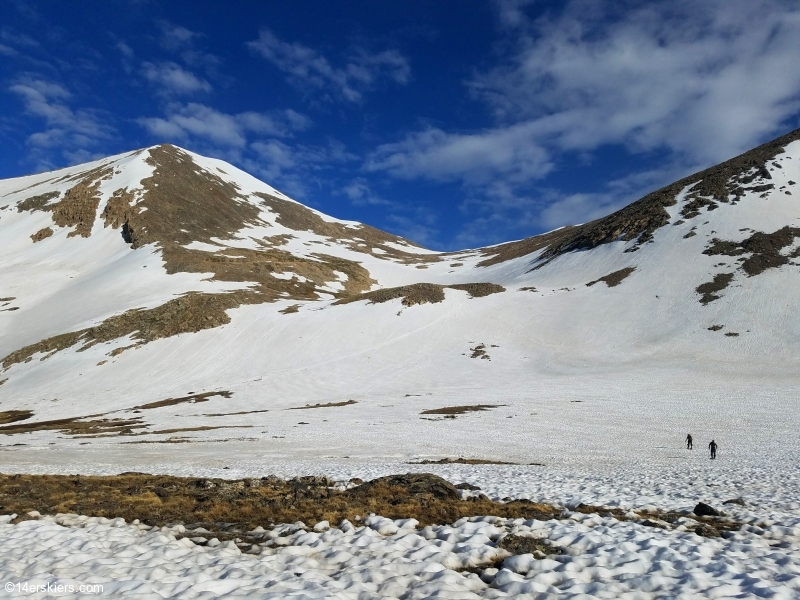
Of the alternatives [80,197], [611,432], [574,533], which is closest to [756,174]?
[611,432]

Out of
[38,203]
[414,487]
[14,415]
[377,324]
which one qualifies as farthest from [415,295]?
[38,203]

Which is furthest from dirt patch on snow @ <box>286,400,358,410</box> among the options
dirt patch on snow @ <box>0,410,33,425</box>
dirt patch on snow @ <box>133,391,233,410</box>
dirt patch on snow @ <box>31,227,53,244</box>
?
dirt patch on snow @ <box>31,227,53,244</box>

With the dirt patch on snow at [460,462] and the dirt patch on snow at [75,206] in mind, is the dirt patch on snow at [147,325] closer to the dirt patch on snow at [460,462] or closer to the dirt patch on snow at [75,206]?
the dirt patch on snow at [75,206]

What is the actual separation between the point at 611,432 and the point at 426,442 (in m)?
14.3

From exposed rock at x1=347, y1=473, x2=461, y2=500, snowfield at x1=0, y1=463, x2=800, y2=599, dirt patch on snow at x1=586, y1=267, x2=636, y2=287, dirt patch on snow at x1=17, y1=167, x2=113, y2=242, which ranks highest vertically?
dirt patch on snow at x1=17, y1=167, x2=113, y2=242

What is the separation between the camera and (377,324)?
88562mm

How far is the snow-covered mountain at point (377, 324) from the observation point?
51.6 m

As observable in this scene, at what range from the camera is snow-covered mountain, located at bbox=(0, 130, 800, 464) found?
51.6m

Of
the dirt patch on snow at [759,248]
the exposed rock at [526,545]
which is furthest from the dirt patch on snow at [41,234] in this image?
the dirt patch on snow at [759,248]

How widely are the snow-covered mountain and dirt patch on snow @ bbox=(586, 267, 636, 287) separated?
1.79ft

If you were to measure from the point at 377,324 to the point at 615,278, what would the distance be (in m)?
51.2

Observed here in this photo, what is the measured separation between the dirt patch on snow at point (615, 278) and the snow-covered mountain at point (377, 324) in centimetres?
55

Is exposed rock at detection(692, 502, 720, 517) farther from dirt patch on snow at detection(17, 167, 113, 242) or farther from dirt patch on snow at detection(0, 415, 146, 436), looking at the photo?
dirt patch on snow at detection(17, 167, 113, 242)

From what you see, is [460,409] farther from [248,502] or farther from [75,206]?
[75,206]
